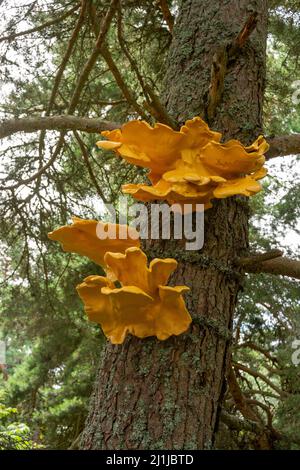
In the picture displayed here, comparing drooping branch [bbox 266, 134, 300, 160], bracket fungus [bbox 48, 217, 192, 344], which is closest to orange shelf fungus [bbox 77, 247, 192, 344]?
bracket fungus [bbox 48, 217, 192, 344]

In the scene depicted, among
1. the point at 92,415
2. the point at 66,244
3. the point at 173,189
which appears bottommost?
the point at 92,415

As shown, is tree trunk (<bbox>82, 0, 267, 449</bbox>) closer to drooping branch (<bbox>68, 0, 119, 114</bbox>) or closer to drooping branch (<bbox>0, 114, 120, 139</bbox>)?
drooping branch (<bbox>0, 114, 120, 139</bbox>)

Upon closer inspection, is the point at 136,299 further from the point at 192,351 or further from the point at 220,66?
the point at 220,66

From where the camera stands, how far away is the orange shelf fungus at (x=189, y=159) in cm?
157

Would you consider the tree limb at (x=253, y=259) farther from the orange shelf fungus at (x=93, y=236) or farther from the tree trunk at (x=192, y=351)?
the orange shelf fungus at (x=93, y=236)

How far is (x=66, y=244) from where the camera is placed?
1.61 meters

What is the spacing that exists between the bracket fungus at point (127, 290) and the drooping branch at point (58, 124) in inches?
38.8

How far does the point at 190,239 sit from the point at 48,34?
3196 mm

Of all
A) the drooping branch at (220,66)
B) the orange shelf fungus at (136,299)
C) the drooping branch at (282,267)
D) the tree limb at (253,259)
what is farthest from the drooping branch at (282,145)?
the orange shelf fungus at (136,299)

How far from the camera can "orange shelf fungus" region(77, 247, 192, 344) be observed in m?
1.38

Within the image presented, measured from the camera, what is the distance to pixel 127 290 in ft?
4.36

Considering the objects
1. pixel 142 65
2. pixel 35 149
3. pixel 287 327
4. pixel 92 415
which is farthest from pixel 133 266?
pixel 287 327

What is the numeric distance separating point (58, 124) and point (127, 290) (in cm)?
153

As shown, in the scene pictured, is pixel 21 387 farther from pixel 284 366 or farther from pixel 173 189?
pixel 173 189
